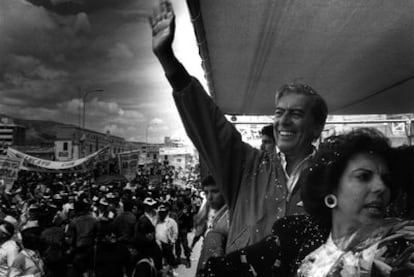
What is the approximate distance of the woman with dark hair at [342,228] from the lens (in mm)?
830

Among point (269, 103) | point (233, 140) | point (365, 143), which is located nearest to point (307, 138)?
point (233, 140)

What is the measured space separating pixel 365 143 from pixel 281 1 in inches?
62.6

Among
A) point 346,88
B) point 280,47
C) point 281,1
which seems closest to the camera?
point 281,1

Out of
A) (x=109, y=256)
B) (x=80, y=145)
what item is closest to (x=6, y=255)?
(x=109, y=256)

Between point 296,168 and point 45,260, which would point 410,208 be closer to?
point 296,168

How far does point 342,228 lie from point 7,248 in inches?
193

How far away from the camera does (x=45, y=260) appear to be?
6.88m

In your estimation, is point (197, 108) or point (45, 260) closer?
point (197, 108)

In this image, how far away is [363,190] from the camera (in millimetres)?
932

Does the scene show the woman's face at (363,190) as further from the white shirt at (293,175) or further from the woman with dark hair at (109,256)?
the woman with dark hair at (109,256)

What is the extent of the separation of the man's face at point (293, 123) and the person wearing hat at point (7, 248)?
170 inches

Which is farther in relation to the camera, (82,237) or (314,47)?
(82,237)

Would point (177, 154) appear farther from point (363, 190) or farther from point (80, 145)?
point (363, 190)

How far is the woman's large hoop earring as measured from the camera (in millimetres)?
1026
